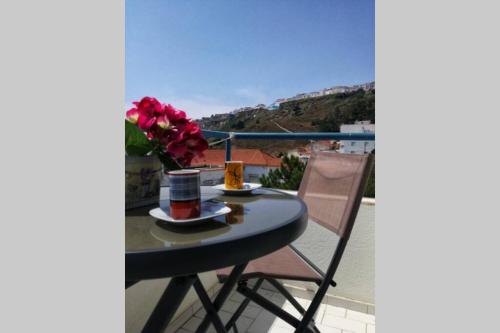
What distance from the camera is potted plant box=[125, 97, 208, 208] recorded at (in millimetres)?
1038

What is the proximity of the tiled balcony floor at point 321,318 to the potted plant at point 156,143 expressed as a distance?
54.6 inches

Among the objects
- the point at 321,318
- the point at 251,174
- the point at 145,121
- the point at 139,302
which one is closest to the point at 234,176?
the point at 145,121

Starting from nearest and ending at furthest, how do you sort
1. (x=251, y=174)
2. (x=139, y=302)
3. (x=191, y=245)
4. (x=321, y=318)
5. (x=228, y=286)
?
(x=191, y=245) < (x=228, y=286) < (x=139, y=302) < (x=321, y=318) < (x=251, y=174)

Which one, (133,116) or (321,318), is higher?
(133,116)

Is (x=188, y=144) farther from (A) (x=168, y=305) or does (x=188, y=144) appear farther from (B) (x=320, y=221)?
(B) (x=320, y=221)

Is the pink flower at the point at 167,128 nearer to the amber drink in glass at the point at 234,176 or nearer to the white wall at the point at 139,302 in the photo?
the amber drink in glass at the point at 234,176

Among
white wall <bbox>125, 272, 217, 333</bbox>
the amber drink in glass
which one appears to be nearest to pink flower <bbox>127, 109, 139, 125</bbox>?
the amber drink in glass

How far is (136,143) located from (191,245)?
0.52 metres

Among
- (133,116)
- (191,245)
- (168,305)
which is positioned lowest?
(168,305)

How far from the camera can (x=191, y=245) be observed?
67 centimetres

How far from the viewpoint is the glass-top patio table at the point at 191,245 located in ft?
2.09

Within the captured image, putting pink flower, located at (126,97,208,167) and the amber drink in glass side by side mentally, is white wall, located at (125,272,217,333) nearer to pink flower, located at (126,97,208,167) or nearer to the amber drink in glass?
the amber drink in glass
